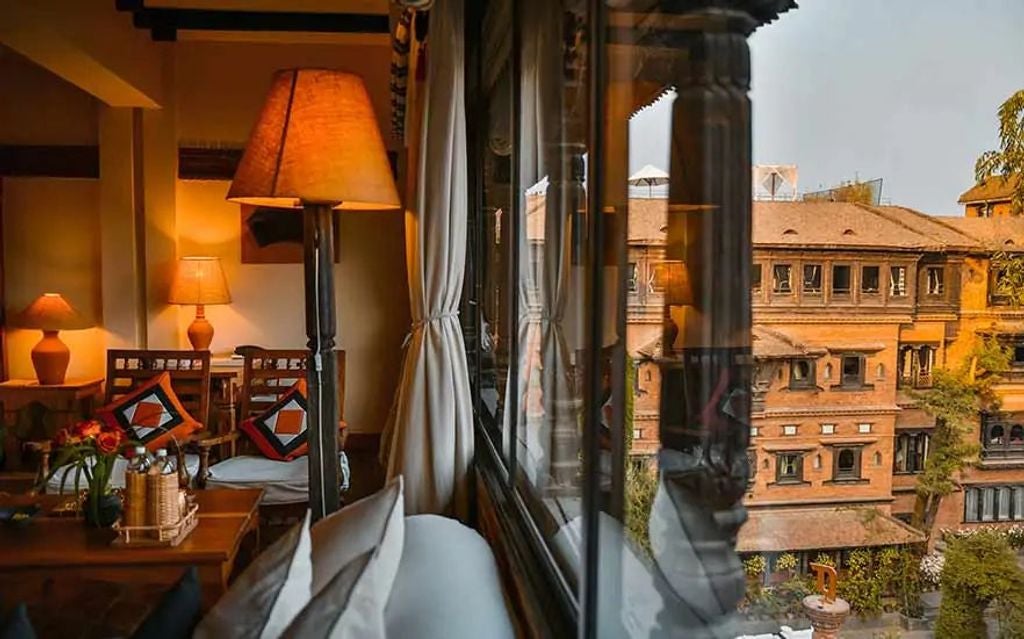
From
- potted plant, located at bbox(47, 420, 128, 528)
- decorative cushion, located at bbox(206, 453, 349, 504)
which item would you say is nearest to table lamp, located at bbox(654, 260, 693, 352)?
potted plant, located at bbox(47, 420, 128, 528)

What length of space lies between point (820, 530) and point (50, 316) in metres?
5.08

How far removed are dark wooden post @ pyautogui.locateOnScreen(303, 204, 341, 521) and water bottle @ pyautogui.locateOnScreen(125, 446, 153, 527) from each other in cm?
55

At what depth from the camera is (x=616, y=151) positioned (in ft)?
3.82

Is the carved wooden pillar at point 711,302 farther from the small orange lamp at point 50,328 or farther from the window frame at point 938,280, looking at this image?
the small orange lamp at point 50,328

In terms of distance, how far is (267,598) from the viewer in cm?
126

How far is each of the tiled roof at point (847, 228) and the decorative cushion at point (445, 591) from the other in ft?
2.90

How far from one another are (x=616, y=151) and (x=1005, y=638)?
0.85 metres

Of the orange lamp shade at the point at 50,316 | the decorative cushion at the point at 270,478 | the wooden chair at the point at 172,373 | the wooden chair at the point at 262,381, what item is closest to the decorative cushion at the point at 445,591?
the decorative cushion at the point at 270,478

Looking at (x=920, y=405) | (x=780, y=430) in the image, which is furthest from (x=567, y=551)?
(x=920, y=405)

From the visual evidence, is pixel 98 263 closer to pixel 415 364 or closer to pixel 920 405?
pixel 415 364

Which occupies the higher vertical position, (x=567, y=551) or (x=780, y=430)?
(x=780, y=430)

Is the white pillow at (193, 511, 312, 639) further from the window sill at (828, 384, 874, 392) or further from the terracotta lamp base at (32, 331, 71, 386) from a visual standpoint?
the terracotta lamp base at (32, 331, 71, 386)

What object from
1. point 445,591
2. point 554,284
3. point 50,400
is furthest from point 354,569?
point 50,400

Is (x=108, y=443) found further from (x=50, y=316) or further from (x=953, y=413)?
(x=953, y=413)
